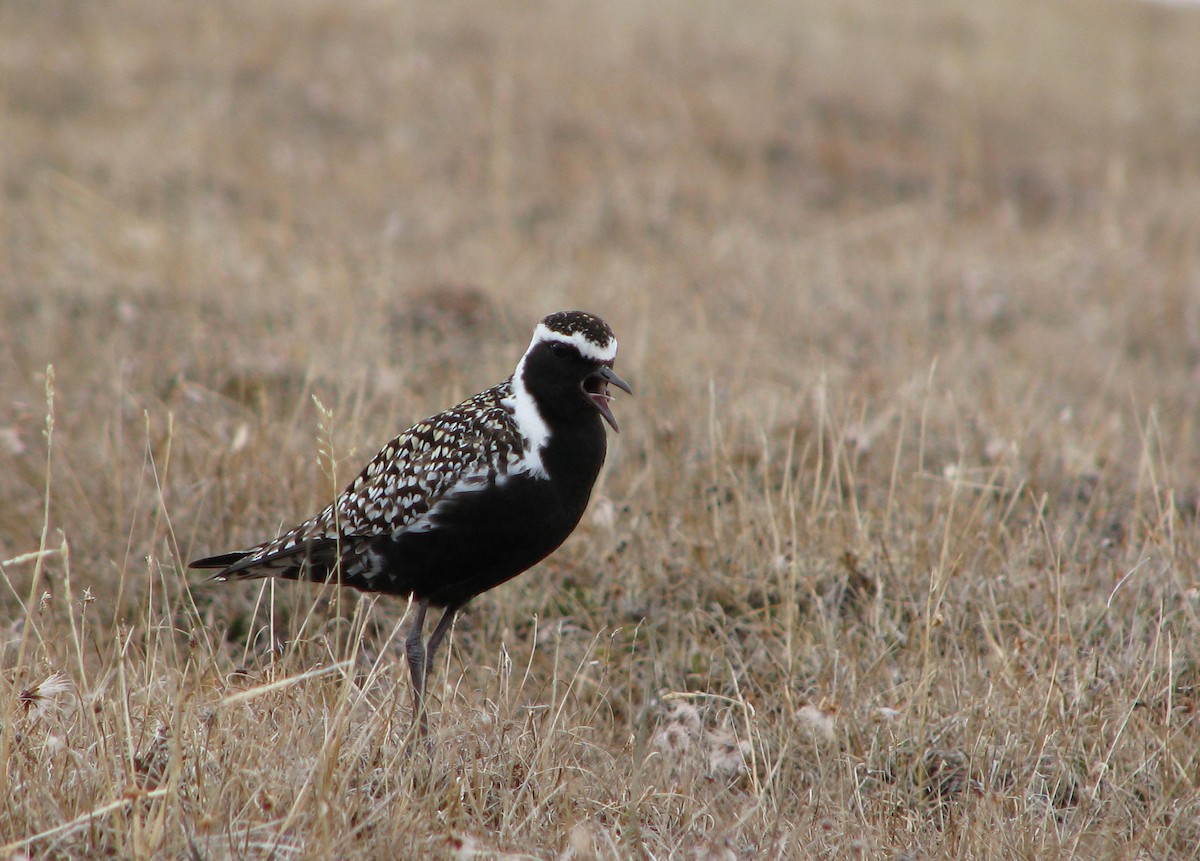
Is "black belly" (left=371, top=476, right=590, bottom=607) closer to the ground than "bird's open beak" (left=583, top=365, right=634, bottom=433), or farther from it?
closer to the ground

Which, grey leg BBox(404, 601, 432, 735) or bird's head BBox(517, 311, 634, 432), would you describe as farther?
grey leg BBox(404, 601, 432, 735)

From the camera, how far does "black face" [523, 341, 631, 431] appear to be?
387 cm

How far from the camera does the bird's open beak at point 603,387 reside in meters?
3.79

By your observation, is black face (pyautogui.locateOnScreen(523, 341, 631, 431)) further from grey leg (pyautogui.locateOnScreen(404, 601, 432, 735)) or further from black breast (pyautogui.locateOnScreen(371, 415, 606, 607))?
grey leg (pyautogui.locateOnScreen(404, 601, 432, 735))

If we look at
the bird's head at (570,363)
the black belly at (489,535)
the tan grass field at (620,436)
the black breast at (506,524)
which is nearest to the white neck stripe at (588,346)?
the bird's head at (570,363)

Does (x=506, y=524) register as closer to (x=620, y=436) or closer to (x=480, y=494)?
(x=480, y=494)

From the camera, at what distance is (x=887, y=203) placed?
11.6 metres

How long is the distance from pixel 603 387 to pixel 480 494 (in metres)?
0.57

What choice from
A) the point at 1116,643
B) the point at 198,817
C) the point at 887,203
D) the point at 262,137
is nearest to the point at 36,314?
the point at 262,137

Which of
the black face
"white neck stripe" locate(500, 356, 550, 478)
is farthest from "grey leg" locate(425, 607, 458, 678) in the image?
the black face

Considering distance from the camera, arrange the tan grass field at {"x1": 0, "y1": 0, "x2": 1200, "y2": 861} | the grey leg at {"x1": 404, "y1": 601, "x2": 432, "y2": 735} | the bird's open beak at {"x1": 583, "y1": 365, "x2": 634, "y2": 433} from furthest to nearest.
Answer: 1. the grey leg at {"x1": 404, "y1": 601, "x2": 432, "y2": 735}
2. the bird's open beak at {"x1": 583, "y1": 365, "x2": 634, "y2": 433}
3. the tan grass field at {"x1": 0, "y1": 0, "x2": 1200, "y2": 861}

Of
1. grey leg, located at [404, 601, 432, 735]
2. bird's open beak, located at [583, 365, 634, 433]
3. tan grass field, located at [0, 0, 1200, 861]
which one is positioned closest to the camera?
tan grass field, located at [0, 0, 1200, 861]

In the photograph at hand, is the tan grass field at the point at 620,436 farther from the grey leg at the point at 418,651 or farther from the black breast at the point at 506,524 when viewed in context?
the black breast at the point at 506,524

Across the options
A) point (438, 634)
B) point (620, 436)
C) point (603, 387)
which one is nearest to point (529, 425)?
point (603, 387)
